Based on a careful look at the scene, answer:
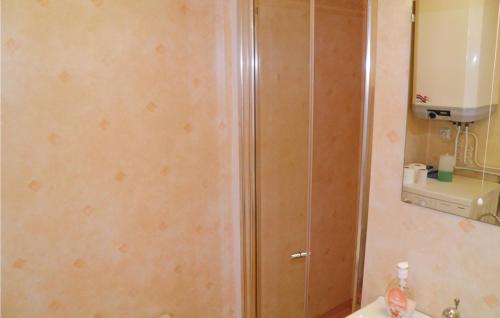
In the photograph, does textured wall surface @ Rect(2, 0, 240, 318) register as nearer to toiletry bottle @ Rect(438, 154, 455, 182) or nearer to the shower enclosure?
the shower enclosure

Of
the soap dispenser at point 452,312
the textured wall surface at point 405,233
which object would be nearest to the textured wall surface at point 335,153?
the textured wall surface at point 405,233

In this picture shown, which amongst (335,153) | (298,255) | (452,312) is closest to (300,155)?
(335,153)

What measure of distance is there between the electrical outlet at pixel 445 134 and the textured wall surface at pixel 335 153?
0.50 m

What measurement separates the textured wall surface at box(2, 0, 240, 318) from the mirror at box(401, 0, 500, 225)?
3.43 ft

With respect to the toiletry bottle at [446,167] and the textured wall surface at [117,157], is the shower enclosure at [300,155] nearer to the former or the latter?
the textured wall surface at [117,157]

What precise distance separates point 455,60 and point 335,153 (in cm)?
88

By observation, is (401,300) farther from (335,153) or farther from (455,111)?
(335,153)

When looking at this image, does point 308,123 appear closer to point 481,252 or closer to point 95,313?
point 481,252

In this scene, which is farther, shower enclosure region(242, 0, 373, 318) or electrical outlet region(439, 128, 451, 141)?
shower enclosure region(242, 0, 373, 318)

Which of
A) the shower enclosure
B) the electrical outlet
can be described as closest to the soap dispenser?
the electrical outlet

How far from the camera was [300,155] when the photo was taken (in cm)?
176

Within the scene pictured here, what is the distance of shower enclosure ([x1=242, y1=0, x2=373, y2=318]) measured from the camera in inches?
63.9

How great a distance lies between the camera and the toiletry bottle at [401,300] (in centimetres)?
100

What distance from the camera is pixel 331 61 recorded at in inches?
64.9
